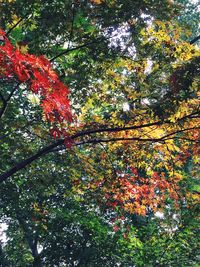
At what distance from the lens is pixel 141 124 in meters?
6.58

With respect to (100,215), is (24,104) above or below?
above

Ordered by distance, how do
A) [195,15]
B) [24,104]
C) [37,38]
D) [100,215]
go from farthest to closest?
[195,15] < [100,215] < [24,104] < [37,38]

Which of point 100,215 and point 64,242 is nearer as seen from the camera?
point 64,242

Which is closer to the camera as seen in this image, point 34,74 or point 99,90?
point 34,74

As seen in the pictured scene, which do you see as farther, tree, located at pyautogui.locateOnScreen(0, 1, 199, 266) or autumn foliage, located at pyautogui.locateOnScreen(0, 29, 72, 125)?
tree, located at pyautogui.locateOnScreen(0, 1, 199, 266)

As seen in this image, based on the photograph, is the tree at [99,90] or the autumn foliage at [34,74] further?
the tree at [99,90]

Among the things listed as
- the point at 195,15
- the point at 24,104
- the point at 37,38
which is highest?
the point at 195,15

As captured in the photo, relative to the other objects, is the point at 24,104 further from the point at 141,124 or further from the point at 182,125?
the point at 182,125

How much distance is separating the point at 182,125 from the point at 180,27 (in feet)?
5.77

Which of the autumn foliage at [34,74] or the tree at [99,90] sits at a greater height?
the tree at [99,90]

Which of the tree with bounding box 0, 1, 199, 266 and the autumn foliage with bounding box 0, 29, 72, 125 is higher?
the tree with bounding box 0, 1, 199, 266

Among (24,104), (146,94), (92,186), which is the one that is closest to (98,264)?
(92,186)

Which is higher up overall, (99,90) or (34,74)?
(99,90)

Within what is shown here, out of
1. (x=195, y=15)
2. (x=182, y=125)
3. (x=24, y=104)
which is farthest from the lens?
(x=195, y=15)
